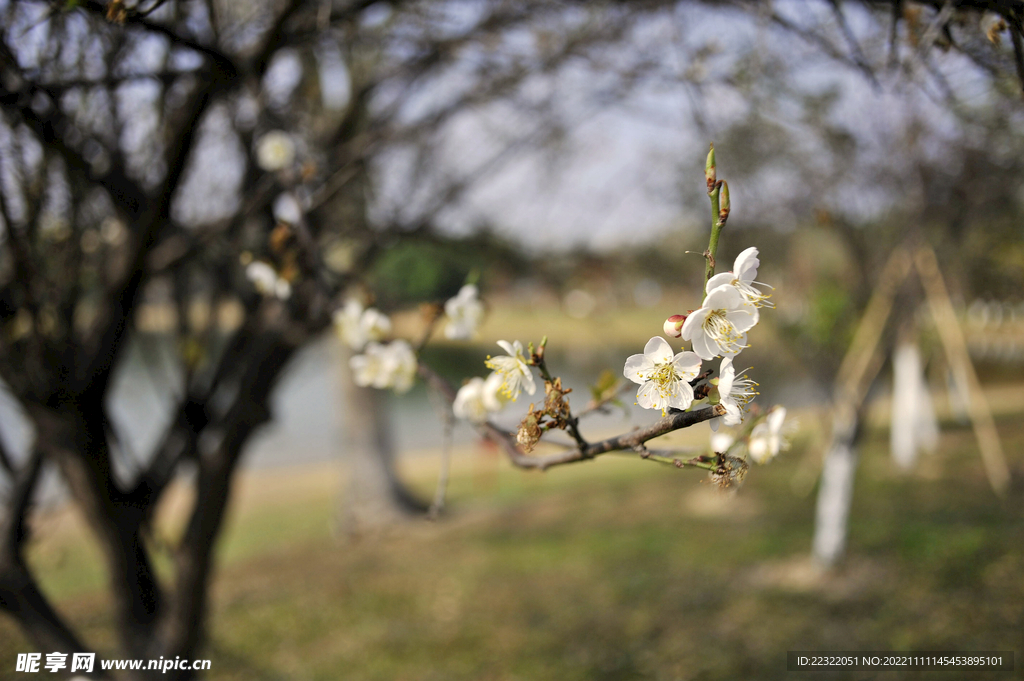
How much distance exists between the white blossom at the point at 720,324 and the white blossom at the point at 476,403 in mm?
557

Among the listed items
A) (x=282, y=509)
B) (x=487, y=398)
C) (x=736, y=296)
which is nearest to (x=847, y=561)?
(x=487, y=398)

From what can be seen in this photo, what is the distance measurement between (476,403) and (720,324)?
0.62m

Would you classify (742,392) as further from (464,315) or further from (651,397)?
(464,315)

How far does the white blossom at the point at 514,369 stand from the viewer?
0.88 meters

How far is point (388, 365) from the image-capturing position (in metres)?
1.37

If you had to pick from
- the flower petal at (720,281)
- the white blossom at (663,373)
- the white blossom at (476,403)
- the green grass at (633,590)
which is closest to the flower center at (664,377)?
the white blossom at (663,373)

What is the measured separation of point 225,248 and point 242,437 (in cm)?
76

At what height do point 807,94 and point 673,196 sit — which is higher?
point 807,94

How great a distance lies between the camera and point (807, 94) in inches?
120

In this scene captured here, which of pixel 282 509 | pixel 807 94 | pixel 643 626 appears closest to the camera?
pixel 807 94

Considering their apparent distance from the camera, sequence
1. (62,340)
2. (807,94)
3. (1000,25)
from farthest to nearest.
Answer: (807,94), (62,340), (1000,25)

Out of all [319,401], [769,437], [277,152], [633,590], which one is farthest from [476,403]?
[319,401]

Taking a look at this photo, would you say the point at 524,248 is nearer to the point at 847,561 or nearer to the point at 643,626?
the point at 643,626

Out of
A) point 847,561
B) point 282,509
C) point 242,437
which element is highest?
point 242,437
